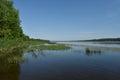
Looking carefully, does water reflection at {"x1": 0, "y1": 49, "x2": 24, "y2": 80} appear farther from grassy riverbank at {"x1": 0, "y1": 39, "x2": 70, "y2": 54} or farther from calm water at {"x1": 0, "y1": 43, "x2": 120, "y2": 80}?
grassy riverbank at {"x1": 0, "y1": 39, "x2": 70, "y2": 54}

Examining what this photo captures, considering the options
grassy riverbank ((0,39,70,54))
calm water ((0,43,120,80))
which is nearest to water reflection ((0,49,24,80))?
calm water ((0,43,120,80))

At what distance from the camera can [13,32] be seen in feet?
179

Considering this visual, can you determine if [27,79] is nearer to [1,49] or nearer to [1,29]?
[1,49]

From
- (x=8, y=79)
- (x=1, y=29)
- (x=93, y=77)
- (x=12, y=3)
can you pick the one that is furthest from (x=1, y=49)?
(x=12, y=3)

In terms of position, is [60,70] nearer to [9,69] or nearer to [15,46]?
[9,69]

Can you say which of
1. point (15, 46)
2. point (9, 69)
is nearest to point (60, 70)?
point (9, 69)

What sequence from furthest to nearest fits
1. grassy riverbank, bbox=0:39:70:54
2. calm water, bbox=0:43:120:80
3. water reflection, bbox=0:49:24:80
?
grassy riverbank, bbox=0:39:70:54
calm water, bbox=0:43:120:80
water reflection, bbox=0:49:24:80

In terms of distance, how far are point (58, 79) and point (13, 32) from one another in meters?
42.9

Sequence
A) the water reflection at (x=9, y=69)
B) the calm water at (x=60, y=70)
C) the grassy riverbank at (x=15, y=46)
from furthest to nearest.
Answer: the grassy riverbank at (x=15, y=46), the calm water at (x=60, y=70), the water reflection at (x=9, y=69)

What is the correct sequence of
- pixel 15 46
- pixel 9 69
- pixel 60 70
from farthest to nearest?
1. pixel 15 46
2. pixel 9 69
3. pixel 60 70

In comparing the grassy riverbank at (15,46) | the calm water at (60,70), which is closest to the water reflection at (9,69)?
the calm water at (60,70)

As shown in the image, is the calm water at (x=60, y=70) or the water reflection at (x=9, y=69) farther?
the calm water at (x=60, y=70)

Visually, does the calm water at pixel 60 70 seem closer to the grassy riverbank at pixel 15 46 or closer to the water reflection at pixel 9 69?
the water reflection at pixel 9 69

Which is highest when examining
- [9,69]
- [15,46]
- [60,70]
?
[15,46]
